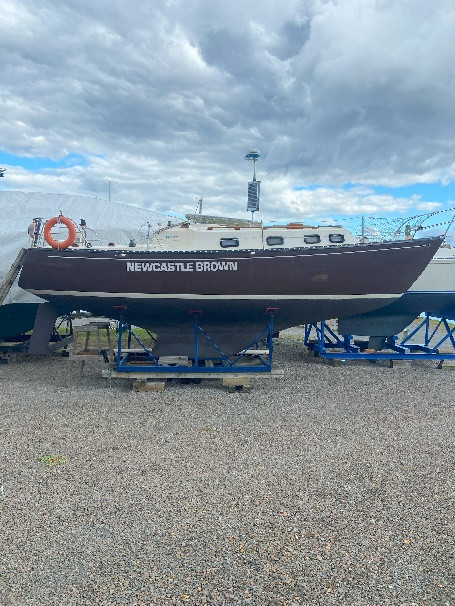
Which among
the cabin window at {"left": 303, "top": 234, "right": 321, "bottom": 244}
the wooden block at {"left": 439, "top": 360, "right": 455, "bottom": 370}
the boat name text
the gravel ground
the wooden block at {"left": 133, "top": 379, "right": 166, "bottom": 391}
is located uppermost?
the cabin window at {"left": 303, "top": 234, "right": 321, "bottom": 244}

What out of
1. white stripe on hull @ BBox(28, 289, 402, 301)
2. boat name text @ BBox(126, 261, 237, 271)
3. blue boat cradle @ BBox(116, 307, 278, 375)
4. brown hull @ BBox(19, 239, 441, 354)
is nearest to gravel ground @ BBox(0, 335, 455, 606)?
blue boat cradle @ BBox(116, 307, 278, 375)

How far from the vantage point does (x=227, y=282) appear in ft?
25.7

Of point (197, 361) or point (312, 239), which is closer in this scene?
point (197, 361)

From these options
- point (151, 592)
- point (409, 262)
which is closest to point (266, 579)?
point (151, 592)

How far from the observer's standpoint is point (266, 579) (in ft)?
9.20

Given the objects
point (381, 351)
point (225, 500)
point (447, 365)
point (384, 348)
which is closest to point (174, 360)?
point (225, 500)

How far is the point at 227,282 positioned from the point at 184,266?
832mm

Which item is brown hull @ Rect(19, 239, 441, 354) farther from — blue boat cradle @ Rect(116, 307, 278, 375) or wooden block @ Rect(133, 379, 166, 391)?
wooden block @ Rect(133, 379, 166, 391)

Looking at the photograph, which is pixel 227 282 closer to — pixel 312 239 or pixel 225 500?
pixel 312 239

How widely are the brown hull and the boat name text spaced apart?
0.02m

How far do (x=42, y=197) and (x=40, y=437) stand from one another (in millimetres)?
17749

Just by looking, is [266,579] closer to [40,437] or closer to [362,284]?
[40,437]

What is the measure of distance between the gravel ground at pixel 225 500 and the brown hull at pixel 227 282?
1772 millimetres

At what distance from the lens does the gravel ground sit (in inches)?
109
